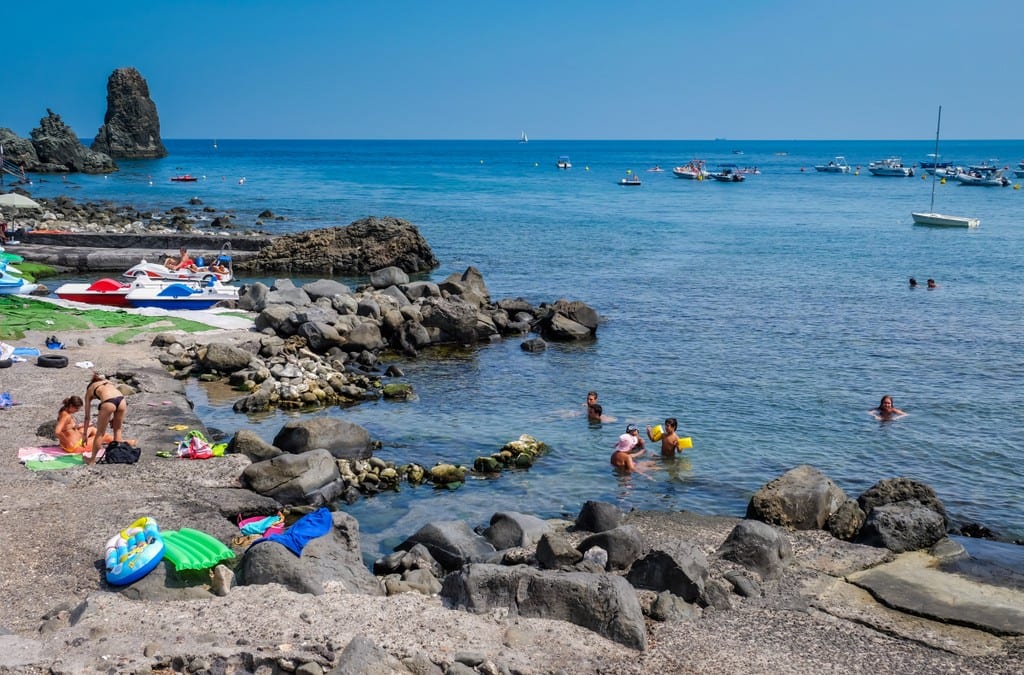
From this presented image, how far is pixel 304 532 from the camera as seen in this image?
13.9m

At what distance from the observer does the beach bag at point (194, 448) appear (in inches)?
707

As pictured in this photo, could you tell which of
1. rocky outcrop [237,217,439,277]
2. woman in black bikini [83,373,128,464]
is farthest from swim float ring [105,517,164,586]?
rocky outcrop [237,217,439,277]

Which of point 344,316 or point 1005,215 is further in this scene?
point 1005,215

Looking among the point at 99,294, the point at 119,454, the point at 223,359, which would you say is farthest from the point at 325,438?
the point at 99,294

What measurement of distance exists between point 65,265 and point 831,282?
35.6 meters

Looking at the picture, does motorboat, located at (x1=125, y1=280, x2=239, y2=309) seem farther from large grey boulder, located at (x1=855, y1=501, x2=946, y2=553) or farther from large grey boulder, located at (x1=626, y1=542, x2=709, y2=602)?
large grey boulder, located at (x1=855, y1=501, x2=946, y2=553)

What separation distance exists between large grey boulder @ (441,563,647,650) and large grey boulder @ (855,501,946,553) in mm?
5549

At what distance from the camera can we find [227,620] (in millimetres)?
Answer: 11336

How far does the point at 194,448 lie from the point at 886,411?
1623 cm

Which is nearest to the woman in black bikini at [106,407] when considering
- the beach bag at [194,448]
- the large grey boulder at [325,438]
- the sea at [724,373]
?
the beach bag at [194,448]

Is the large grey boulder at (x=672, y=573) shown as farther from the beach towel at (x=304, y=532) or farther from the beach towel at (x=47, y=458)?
the beach towel at (x=47, y=458)

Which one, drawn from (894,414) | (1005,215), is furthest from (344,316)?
(1005,215)

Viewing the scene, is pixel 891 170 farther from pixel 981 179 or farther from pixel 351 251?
pixel 351 251

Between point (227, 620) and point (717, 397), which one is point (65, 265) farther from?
point (227, 620)
